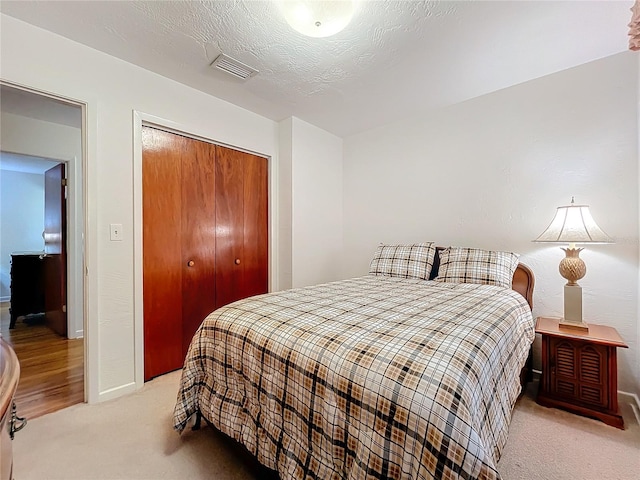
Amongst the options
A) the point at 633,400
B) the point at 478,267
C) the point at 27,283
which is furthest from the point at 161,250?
the point at 633,400

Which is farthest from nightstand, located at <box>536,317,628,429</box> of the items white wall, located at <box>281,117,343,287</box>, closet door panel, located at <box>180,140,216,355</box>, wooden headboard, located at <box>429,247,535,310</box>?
closet door panel, located at <box>180,140,216,355</box>

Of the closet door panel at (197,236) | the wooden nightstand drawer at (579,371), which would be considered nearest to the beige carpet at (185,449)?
the wooden nightstand drawer at (579,371)

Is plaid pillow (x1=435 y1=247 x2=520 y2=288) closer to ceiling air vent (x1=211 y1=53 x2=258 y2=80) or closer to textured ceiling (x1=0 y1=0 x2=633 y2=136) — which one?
textured ceiling (x1=0 y1=0 x2=633 y2=136)

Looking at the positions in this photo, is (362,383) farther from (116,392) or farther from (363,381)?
(116,392)

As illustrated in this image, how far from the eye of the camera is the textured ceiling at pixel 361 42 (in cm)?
160

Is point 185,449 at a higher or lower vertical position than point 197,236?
lower

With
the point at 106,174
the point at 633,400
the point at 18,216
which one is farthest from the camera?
the point at 18,216

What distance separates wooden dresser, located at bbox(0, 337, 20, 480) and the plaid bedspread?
28.5 inches

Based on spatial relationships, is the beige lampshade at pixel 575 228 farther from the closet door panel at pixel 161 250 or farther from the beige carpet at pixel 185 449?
the closet door panel at pixel 161 250

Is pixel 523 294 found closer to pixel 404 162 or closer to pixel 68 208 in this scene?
pixel 404 162

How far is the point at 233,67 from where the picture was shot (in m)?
2.12

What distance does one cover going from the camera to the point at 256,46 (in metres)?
1.89

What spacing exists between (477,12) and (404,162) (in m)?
1.60

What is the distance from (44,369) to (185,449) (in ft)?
6.08
